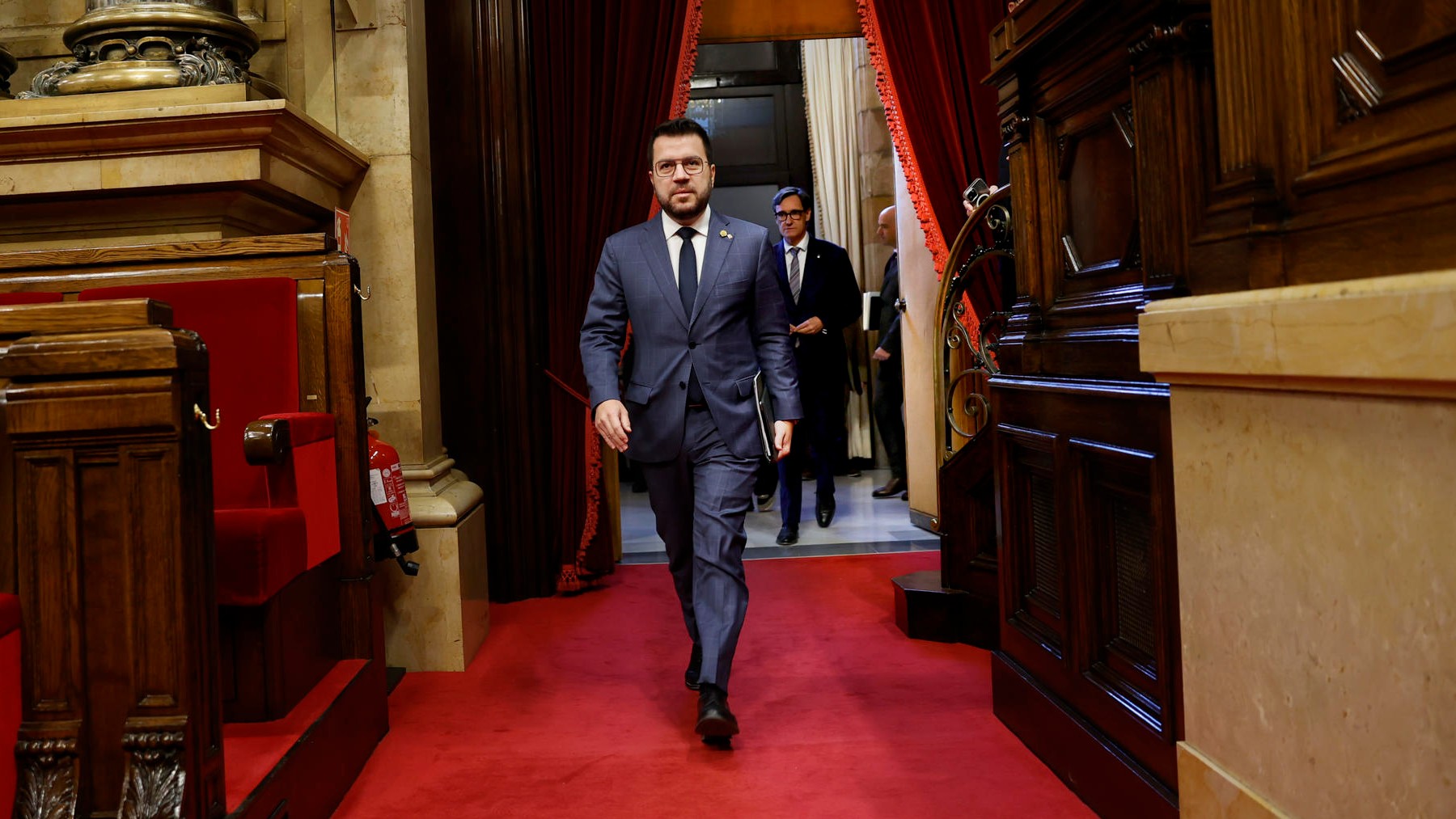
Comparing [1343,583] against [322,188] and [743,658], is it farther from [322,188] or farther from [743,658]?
[322,188]

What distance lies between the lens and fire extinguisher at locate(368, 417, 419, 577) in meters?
2.88

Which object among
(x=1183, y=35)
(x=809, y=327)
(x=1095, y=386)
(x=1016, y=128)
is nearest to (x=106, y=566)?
(x=1095, y=386)

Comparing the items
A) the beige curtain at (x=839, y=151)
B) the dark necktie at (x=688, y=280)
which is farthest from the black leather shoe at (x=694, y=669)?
the beige curtain at (x=839, y=151)

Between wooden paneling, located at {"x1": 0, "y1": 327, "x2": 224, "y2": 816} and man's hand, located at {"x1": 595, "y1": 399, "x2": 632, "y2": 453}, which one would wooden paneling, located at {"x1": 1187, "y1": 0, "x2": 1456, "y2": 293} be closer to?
man's hand, located at {"x1": 595, "y1": 399, "x2": 632, "y2": 453}

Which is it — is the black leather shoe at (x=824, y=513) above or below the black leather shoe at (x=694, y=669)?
above

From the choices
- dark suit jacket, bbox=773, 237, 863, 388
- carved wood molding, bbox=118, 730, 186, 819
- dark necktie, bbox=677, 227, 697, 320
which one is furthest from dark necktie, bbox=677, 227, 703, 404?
dark suit jacket, bbox=773, 237, 863, 388

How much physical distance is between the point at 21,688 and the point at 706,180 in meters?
1.81

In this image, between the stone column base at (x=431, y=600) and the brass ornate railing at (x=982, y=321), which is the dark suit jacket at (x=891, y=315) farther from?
the stone column base at (x=431, y=600)

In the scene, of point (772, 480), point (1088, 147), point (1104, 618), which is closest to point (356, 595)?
point (1104, 618)

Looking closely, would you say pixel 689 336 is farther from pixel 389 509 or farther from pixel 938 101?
pixel 938 101

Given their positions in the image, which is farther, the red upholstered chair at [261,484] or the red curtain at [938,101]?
the red curtain at [938,101]

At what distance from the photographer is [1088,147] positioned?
2.18 m

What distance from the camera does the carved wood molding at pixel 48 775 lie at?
1458mm

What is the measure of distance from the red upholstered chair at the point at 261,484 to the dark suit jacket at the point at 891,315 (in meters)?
→ 4.22
